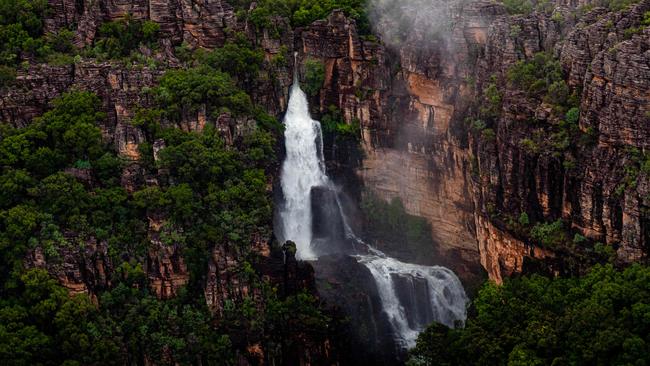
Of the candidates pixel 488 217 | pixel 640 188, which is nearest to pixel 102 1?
pixel 488 217

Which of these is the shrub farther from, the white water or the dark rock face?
the dark rock face

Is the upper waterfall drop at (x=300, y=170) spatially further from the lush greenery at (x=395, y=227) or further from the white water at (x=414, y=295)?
the white water at (x=414, y=295)

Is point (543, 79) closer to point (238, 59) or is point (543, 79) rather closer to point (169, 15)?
point (238, 59)

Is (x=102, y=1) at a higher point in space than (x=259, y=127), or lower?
higher

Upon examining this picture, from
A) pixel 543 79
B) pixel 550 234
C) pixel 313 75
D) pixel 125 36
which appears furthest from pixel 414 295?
pixel 125 36

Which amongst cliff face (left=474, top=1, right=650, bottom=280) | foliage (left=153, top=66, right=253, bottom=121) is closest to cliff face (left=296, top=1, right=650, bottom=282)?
cliff face (left=474, top=1, right=650, bottom=280)

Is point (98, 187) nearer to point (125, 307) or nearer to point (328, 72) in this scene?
point (125, 307)
